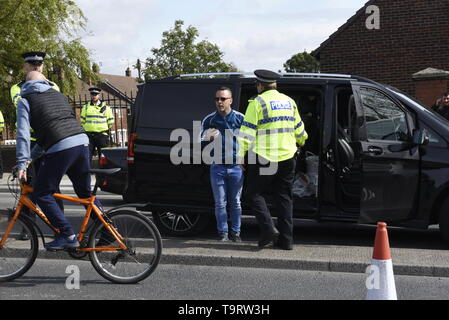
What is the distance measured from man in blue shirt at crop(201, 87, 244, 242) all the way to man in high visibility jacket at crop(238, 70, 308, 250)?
0.71ft

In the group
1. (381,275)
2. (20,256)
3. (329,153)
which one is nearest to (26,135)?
(20,256)

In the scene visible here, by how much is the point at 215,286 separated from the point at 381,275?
1586 millimetres

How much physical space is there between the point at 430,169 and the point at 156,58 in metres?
37.2

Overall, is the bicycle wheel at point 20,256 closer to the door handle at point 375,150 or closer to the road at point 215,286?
the road at point 215,286

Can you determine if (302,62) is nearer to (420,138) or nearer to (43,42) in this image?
(43,42)

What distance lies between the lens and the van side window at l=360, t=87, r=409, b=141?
678cm

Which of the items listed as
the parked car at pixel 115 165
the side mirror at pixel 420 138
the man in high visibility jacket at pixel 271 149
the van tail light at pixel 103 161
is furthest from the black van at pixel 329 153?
the van tail light at pixel 103 161

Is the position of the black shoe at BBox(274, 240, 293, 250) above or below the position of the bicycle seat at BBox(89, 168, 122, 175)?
below

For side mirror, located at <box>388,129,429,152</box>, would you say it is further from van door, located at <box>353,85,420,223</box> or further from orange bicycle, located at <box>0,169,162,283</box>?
orange bicycle, located at <box>0,169,162,283</box>

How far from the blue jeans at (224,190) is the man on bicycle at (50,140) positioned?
5.51 feet

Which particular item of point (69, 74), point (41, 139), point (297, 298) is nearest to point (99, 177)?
point (41, 139)

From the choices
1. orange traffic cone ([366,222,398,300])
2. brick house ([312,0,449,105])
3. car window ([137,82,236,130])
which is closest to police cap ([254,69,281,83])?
car window ([137,82,236,130])

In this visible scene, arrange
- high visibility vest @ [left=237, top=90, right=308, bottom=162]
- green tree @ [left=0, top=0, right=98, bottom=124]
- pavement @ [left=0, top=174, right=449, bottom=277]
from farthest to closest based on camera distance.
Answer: green tree @ [left=0, top=0, right=98, bottom=124], high visibility vest @ [left=237, top=90, right=308, bottom=162], pavement @ [left=0, top=174, right=449, bottom=277]

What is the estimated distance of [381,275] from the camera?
433 cm
